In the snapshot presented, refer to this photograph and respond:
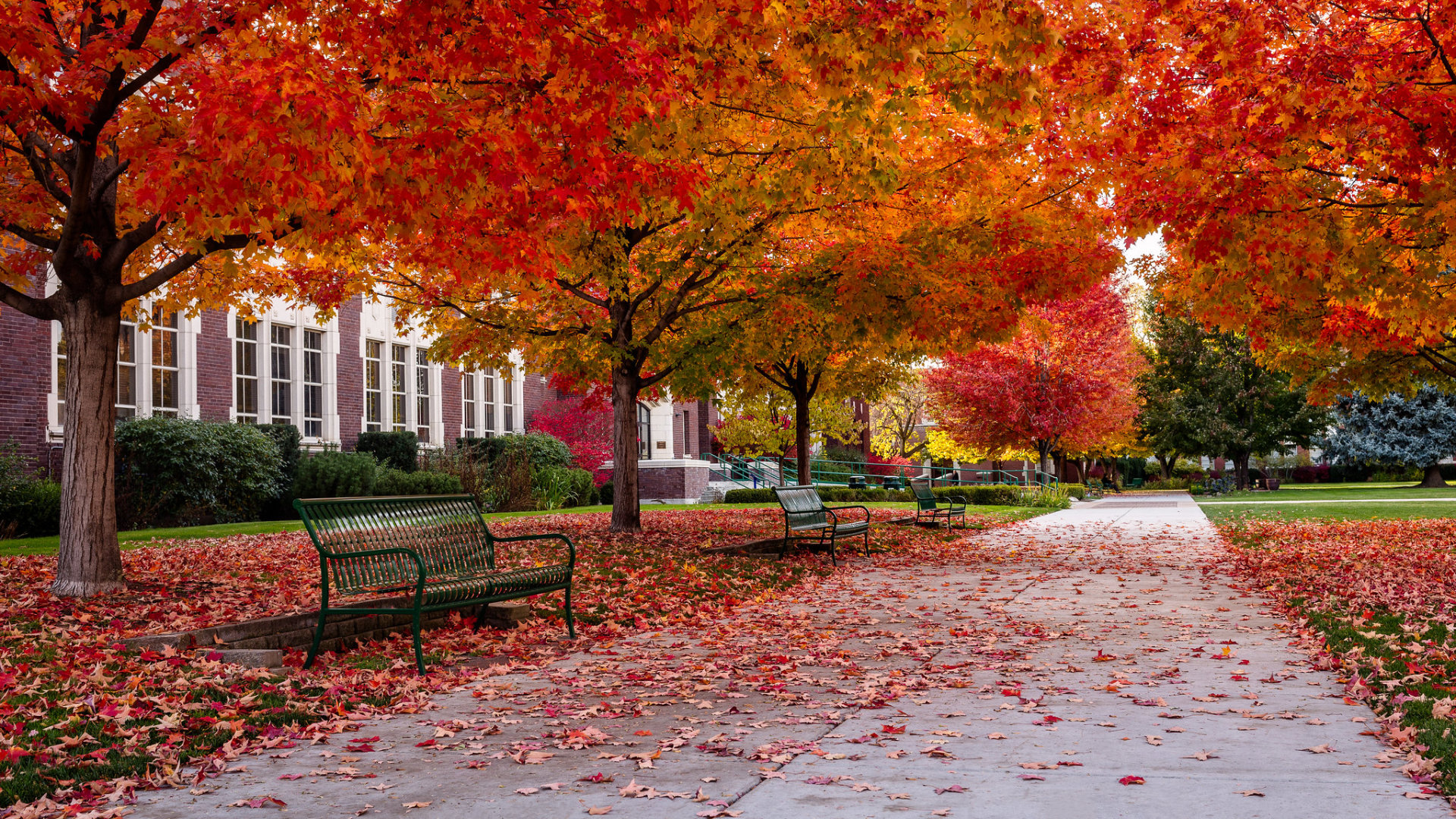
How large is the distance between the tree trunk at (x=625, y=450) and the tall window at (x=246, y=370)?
34.2 ft

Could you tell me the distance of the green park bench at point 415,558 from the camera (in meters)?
6.79

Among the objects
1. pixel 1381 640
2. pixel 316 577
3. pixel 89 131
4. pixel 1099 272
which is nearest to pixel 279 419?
pixel 316 577

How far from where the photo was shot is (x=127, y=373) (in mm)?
19750

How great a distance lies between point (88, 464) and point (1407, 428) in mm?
49749

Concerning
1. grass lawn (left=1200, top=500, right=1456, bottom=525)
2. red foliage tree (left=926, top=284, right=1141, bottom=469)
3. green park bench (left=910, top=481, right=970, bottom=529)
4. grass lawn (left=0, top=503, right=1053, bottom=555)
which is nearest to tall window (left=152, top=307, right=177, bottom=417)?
grass lawn (left=0, top=503, right=1053, bottom=555)

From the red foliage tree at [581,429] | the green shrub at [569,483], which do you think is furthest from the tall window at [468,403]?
the green shrub at [569,483]

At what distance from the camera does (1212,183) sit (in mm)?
9109

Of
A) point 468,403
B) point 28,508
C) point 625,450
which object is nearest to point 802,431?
point 625,450

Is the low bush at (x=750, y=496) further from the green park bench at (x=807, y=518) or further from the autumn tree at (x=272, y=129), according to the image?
the autumn tree at (x=272, y=129)

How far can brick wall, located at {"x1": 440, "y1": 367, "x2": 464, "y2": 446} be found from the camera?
93.5ft

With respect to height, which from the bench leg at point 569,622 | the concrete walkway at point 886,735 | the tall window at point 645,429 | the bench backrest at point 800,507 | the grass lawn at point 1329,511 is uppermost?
the tall window at point 645,429

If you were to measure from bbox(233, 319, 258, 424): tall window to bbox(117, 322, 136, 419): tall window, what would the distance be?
2.32 meters

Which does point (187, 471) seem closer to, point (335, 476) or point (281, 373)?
point (335, 476)

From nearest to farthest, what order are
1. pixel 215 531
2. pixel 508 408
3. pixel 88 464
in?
pixel 88 464
pixel 215 531
pixel 508 408
